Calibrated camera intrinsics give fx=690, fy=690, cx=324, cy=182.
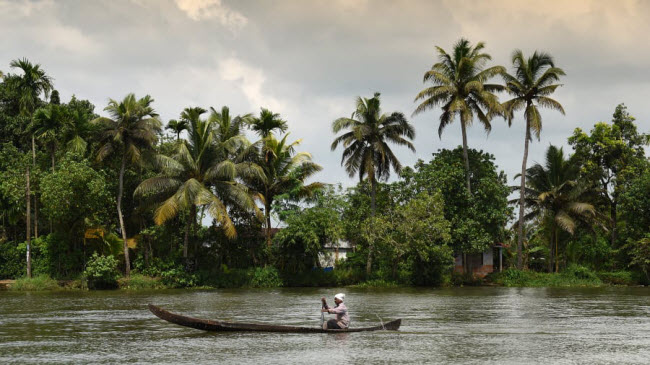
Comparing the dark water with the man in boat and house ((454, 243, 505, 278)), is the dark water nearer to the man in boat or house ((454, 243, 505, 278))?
the man in boat

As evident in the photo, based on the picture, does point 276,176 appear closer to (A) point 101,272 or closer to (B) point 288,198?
(B) point 288,198

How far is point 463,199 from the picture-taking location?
155ft

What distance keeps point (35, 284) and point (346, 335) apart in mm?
26913

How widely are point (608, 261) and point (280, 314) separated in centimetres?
3390

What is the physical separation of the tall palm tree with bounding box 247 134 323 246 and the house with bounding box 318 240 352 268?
402 centimetres

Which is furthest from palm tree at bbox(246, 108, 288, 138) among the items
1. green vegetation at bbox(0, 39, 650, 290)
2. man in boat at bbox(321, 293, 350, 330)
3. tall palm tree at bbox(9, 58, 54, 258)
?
man in boat at bbox(321, 293, 350, 330)

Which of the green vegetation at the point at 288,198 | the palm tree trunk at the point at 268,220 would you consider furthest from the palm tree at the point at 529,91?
the palm tree trunk at the point at 268,220

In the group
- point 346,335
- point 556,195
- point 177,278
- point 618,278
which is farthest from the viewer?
point 556,195

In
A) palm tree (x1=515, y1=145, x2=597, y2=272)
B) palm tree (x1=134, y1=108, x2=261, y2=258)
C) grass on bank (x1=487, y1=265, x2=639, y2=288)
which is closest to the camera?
palm tree (x1=134, y1=108, x2=261, y2=258)

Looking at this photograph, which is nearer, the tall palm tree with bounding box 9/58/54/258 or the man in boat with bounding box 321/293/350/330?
the man in boat with bounding box 321/293/350/330

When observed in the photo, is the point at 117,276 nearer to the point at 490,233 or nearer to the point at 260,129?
the point at 260,129

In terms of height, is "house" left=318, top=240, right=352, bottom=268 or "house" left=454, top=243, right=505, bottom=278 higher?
"house" left=318, top=240, right=352, bottom=268

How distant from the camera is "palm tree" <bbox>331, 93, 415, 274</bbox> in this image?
48469 millimetres

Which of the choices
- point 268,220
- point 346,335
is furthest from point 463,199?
point 346,335
